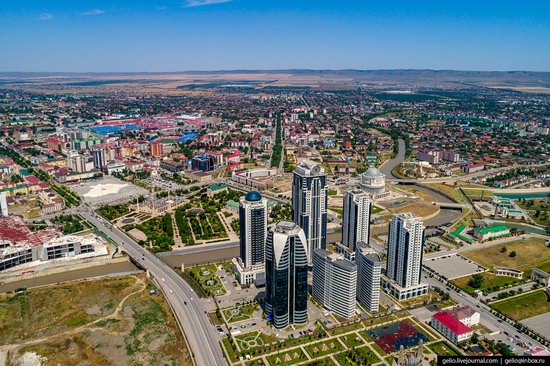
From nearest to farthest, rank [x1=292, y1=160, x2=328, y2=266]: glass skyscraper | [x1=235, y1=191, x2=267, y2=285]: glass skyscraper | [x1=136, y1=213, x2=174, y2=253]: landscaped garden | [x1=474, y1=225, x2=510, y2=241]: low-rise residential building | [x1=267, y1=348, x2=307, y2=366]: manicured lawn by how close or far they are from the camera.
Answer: [x1=267, y1=348, x2=307, y2=366]: manicured lawn → [x1=235, y1=191, x2=267, y2=285]: glass skyscraper → [x1=292, y1=160, x2=328, y2=266]: glass skyscraper → [x1=136, y1=213, x2=174, y2=253]: landscaped garden → [x1=474, y1=225, x2=510, y2=241]: low-rise residential building

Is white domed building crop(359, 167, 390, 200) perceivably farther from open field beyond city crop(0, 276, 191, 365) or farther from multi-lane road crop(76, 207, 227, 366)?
open field beyond city crop(0, 276, 191, 365)

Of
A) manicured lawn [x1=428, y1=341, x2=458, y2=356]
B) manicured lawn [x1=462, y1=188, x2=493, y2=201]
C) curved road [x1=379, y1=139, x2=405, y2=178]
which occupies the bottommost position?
manicured lawn [x1=428, y1=341, x2=458, y2=356]

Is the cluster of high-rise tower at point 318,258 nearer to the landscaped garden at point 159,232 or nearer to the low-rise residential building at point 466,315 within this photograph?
the low-rise residential building at point 466,315

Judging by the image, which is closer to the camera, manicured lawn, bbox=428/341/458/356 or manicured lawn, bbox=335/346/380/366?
manicured lawn, bbox=335/346/380/366

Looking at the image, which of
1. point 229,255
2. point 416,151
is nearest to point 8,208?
point 229,255

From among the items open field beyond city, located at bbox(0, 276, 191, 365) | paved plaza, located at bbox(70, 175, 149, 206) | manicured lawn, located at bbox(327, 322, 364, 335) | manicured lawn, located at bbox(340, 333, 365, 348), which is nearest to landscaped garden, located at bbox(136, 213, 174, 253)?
open field beyond city, located at bbox(0, 276, 191, 365)

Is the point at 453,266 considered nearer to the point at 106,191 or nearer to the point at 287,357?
the point at 287,357

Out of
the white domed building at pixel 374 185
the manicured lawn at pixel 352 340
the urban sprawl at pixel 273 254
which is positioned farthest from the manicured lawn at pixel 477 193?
the manicured lawn at pixel 352 340
